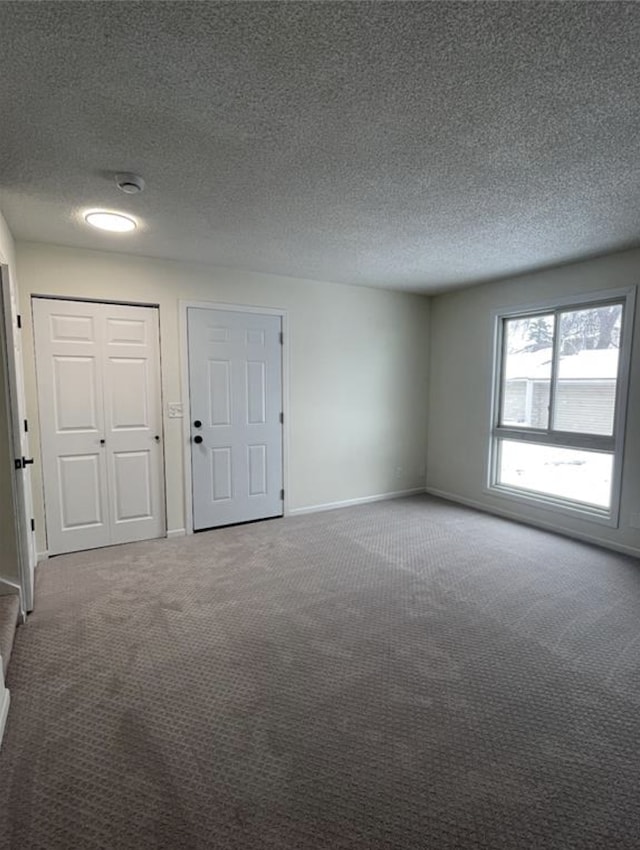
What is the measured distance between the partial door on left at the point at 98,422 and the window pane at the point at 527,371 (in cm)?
351

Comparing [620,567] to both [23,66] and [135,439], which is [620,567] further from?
[23,66]

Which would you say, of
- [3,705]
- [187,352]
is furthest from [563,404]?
[3,705]

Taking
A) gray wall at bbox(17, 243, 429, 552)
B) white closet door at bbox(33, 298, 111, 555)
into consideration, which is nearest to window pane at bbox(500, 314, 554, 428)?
gray wall at bbox(17, 243, 429, 552)

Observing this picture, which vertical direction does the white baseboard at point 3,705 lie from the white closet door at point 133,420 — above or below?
below

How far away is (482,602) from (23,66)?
3.40 m

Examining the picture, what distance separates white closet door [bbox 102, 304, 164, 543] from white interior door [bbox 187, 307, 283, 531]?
12.9 inches

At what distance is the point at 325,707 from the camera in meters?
1.88

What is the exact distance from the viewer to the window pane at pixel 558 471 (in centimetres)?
378

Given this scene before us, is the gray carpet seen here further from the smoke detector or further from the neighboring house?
the smoke detector

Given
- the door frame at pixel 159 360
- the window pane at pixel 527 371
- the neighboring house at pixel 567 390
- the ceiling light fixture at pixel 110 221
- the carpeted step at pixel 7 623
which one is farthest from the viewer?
the window pane at pixel 527 371

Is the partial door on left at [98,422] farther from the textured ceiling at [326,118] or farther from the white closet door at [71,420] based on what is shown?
the textured ceiling at [326,118]

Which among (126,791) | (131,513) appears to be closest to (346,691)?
(126,791)

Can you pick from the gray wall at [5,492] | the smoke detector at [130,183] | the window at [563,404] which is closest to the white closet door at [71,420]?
the gray wall at [5,492]

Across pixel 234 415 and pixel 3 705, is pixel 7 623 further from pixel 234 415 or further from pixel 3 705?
pixel 234 415
